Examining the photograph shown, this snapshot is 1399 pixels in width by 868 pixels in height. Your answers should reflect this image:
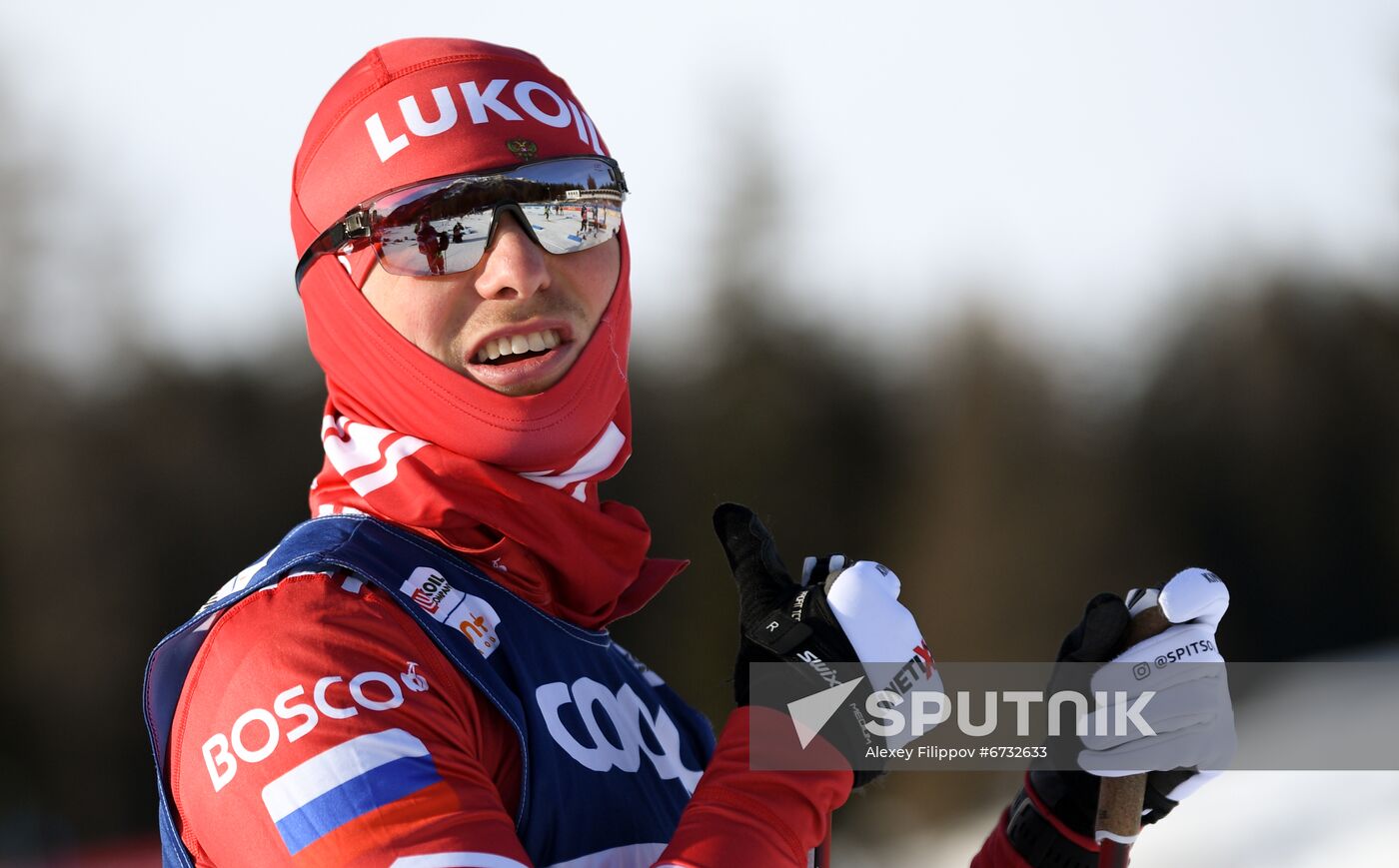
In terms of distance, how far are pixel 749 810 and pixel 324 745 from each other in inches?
23.1

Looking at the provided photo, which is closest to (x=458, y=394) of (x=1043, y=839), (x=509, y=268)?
(x=509, y=268)

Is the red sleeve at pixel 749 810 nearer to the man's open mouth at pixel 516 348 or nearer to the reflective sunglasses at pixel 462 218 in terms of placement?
the man's open mouth at pixel 516 348

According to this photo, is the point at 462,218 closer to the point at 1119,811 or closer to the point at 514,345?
the point at 514,345

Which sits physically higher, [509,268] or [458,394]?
[509,268]

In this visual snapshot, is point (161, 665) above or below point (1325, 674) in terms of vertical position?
above

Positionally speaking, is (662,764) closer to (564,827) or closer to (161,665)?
(564,827)

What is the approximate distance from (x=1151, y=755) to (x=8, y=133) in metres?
19.7

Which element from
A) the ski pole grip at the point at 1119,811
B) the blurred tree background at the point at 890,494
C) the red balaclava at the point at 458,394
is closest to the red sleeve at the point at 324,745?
the red balaclava at the point at 458,394

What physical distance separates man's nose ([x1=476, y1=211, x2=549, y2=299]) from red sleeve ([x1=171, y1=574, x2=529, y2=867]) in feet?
1.95

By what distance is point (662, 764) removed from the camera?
257cm

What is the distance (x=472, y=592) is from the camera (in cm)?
233

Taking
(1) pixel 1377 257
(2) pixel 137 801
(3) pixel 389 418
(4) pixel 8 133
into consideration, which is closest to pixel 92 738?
(2) pixel 137 801

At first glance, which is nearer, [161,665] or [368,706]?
[368,706]

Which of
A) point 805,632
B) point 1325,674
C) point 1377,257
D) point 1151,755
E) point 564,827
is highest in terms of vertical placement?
point 805,632
